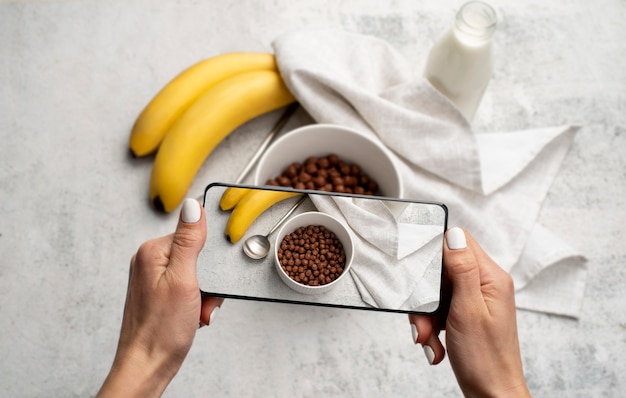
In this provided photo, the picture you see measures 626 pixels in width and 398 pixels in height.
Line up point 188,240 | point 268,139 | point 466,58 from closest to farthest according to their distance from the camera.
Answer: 1. point 188,240
2. point 466,58
3. point 268,139

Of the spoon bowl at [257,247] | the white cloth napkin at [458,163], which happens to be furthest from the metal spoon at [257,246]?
the white cloth napkin at [458,163]

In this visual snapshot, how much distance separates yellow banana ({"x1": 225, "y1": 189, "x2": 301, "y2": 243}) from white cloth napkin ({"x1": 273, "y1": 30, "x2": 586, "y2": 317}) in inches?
8.6

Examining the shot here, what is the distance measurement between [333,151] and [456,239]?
0.25 metres

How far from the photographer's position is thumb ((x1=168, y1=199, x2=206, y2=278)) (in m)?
0.57

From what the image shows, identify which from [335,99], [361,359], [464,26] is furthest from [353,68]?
[361,359]

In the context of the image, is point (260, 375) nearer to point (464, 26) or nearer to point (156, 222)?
point (156, 222)

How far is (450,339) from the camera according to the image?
587 millimetres

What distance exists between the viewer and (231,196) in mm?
604

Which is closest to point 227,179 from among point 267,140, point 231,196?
point 267,140

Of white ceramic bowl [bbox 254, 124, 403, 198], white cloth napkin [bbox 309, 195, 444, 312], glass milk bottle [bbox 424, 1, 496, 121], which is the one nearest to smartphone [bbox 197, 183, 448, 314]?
white cloth napkin [bbox 309, 195, 444, 312]

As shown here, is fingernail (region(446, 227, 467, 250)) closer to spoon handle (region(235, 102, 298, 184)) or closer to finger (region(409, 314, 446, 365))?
finger (region(409, 314, 446, 365))

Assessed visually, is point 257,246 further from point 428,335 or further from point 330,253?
point 428,335

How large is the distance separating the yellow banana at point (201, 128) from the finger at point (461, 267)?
1.15 ft

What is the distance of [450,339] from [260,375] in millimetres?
284
